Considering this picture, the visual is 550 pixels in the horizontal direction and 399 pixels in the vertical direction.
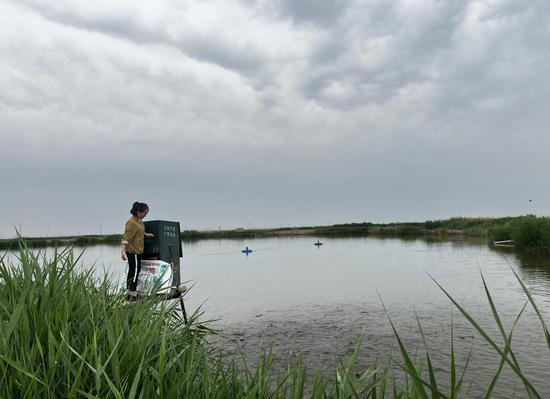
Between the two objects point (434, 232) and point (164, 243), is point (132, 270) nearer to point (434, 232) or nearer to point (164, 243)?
point (164, 243)

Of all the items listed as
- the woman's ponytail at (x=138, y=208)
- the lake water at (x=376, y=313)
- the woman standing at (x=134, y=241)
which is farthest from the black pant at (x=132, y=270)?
the lake water at (x=376, y=313)

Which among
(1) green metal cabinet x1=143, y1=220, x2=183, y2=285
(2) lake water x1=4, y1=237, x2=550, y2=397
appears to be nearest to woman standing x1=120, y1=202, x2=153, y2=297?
(1) green metal cabinet x1=143, y1=220, x2=183, y2=285

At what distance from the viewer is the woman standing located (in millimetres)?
8641

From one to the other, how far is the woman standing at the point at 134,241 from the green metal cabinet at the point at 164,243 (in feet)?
1.30

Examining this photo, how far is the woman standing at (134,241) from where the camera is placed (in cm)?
864

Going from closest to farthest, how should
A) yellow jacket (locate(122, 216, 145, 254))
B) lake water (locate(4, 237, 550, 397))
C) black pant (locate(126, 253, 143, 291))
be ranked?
lake water (locate(4, 237, 550, 397)) → yellow jacket (locate(122, 216, 145, 254)) → black pant (locate(126, 253, 143, 291))

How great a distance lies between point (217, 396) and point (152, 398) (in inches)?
17.6

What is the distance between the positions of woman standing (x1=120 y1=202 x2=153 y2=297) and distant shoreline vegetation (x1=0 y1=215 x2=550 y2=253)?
1302 mm

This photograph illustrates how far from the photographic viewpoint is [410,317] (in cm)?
1170

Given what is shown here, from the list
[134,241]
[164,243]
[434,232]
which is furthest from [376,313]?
[434,232]

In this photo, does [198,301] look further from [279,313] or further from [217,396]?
[217,396]

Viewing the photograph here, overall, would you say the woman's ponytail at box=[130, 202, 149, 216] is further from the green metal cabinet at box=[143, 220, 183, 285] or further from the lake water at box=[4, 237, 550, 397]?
the lake water at box=[4, 237, 550, 397]

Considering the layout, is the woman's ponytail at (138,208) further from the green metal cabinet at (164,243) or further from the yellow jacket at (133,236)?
the green metal cabinet at (164,243)

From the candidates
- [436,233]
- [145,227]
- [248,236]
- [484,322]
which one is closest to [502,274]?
[484,322]
